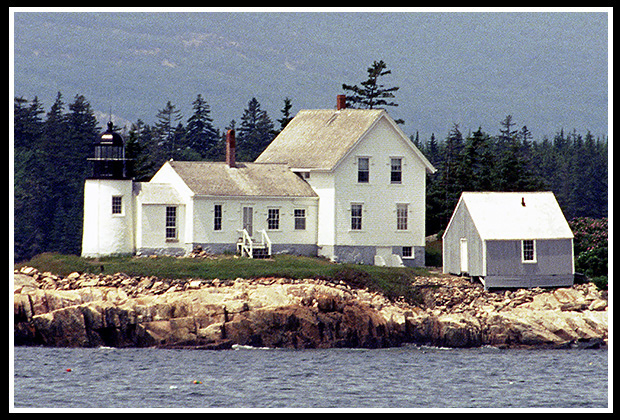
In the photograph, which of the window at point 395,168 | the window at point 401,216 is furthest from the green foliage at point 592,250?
the window at point 395,168

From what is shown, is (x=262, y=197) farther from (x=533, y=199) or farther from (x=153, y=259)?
(x=533, y=199)

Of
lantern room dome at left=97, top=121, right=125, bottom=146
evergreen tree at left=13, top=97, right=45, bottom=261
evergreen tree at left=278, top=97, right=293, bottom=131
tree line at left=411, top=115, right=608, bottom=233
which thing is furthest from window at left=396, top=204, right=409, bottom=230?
evergreen tree at left=13, top=97, right=45, bottom=261

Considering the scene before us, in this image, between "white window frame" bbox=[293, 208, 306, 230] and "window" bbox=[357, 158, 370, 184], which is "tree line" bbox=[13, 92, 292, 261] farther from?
"window" bbox=[357, 158, 370, 184]

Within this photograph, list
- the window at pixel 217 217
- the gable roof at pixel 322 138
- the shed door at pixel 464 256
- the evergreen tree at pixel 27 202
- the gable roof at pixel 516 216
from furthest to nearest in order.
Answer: the evergreen tree at pixel 27 202
the gable roof at pixel 322 138
the window at pixel 217 217
the shed door at pixel 464 256
the gable roof at pixel 516 216

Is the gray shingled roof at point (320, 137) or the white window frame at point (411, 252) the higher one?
the gray shingled roof at point (320, 137)

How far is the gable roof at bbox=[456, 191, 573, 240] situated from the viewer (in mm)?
46344

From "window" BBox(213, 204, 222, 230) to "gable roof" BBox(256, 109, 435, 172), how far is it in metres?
5.08

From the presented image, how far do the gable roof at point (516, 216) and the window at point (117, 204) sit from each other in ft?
48.9

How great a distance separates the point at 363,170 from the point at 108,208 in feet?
38.7

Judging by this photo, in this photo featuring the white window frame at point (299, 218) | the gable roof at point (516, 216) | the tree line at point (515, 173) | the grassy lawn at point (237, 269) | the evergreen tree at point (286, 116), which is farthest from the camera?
the evergreen tree at point (286, 116)

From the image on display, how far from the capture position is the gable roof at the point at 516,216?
46344 millimetres

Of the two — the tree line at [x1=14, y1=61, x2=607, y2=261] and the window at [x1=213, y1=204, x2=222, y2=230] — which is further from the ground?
the tree line at [x1=14, y1=61, x2=607, y2=261]

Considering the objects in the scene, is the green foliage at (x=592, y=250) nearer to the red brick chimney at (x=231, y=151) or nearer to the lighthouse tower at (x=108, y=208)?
the red brick chimney at (x=231, y=151)

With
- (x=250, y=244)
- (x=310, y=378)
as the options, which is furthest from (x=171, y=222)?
(x=310, y=378)
